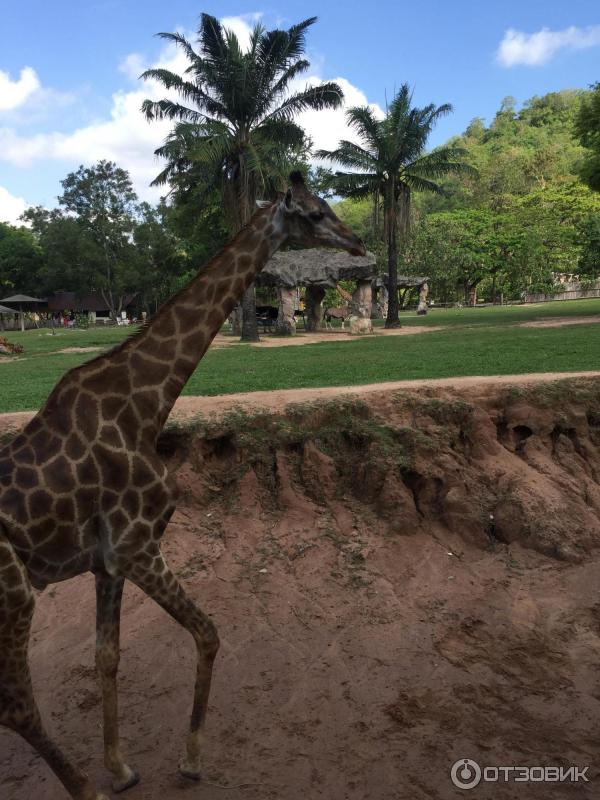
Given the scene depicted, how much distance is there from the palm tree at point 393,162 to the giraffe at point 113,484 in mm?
25499

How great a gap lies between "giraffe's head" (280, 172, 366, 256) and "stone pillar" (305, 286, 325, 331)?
25095 millimetres

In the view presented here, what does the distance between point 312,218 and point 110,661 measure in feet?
10.7

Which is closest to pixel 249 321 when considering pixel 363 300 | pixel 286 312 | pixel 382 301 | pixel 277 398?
pixel 286 312

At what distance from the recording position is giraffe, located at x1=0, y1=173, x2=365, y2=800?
3264 mm

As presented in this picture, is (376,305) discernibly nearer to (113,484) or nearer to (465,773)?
(465,773)

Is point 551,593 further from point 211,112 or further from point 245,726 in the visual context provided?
point 211,112

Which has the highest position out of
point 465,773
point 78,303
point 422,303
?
point 78,303

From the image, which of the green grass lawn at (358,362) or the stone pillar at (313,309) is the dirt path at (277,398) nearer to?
the green grass lawn at (358,362)

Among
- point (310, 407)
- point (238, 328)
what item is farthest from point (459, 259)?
point (310, 407)

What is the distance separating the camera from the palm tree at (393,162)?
1070 inches

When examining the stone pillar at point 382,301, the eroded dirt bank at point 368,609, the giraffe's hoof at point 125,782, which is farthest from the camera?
the stone pillar at point 382,301

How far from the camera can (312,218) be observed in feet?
13.3

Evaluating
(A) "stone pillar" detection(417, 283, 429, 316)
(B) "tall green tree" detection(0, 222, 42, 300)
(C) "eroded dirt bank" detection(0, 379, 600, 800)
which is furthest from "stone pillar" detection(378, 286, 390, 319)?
(C) "eroded dirt bank" detection(0, 379, 600, 800)

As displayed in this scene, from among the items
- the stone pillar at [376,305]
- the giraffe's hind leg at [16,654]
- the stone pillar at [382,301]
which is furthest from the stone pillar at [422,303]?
the giraffe's hind leg at [16,654]
